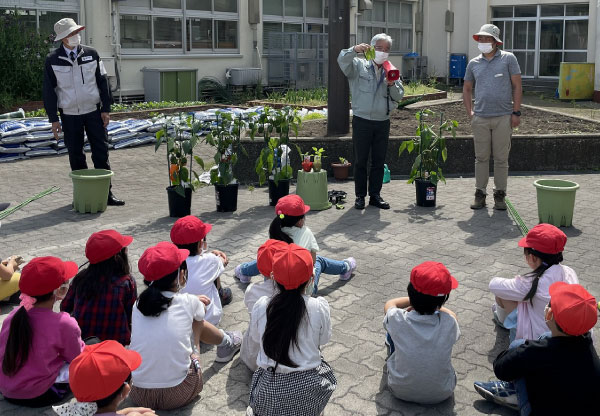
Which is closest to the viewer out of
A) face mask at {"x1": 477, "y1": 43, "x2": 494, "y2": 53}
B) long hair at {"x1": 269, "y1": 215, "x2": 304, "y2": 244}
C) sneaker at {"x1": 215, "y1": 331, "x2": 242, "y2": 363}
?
sneaker at {"x1": 215, "y1": 331, "x2": 242, "y2": 363}

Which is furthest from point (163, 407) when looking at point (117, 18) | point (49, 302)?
point (117, 18)

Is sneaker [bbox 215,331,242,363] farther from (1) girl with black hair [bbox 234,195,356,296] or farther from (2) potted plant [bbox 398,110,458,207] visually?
(2) potted plant [bbox 398,110,458,207]

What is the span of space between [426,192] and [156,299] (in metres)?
5.22

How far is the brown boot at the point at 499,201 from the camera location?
8.34m

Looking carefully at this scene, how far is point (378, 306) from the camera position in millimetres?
5453

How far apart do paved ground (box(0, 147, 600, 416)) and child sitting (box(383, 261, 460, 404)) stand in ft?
0.47

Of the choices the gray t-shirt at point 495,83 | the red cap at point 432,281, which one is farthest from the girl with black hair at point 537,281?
the gray t-shirt at point 495,83

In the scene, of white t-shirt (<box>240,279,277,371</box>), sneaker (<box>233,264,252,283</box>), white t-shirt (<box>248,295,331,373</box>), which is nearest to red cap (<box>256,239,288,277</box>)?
white t-shirt (<box>240,279,277,371</box>)

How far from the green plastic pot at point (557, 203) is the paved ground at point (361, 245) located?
0.18 metres

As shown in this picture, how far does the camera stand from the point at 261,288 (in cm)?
447

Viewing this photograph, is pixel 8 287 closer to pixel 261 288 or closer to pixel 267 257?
pixel 261 288

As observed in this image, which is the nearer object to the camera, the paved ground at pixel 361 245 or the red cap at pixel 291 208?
the paved ground at pixel 361 245

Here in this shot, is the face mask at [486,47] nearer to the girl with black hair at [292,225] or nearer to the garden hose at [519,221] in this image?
the garden hose at [519,221]

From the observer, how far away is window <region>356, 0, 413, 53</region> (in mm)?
26641
